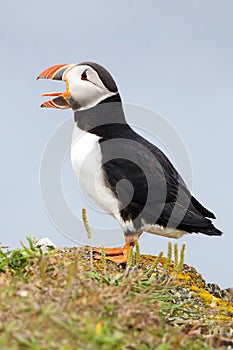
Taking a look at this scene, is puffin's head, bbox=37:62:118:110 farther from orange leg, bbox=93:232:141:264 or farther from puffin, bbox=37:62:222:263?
orange leg, bbox=93:232:141:264

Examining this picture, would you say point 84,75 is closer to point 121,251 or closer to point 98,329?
point 121,251

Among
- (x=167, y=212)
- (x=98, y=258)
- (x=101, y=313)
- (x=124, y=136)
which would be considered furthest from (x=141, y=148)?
(x=101, y=313)

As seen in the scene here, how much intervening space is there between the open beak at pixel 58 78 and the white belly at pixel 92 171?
0.66 metres

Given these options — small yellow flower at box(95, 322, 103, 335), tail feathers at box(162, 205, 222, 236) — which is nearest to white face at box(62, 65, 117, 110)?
tail feathers at box(162, 205, 222, 236)

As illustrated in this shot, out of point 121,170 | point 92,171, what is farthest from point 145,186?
point 92,171

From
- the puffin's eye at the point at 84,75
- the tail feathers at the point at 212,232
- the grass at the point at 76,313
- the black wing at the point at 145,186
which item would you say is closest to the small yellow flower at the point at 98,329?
the grass at the point at 76,313

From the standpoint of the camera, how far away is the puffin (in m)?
6.97

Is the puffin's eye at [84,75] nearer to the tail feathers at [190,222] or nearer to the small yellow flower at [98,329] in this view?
the tail feathers at [190,222]

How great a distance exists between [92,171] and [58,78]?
1.40 meters

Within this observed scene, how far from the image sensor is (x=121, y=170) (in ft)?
22.9

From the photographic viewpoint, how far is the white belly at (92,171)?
699 centimetres

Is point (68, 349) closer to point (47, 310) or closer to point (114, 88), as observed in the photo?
point (47, 310)

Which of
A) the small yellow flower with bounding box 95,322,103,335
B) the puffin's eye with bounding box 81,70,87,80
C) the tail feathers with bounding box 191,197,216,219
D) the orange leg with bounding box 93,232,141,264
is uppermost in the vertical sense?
the puffin's eye with bounding box 81,70,87,80

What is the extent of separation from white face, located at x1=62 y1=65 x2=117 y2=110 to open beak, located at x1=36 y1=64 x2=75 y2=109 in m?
0.16
